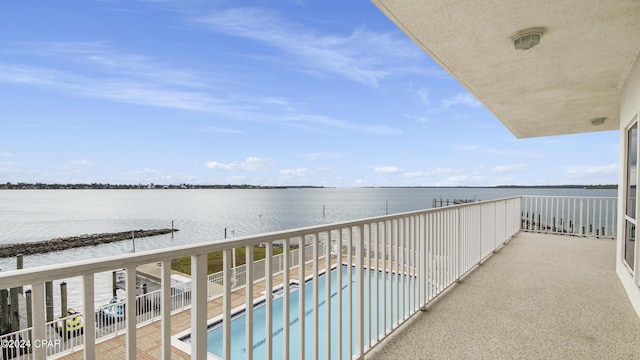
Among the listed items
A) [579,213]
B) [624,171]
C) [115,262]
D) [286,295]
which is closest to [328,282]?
[286,295]

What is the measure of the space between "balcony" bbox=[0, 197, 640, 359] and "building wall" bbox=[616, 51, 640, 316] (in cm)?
15

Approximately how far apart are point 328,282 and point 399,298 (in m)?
1.05

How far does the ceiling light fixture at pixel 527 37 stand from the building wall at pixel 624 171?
126 centimetres

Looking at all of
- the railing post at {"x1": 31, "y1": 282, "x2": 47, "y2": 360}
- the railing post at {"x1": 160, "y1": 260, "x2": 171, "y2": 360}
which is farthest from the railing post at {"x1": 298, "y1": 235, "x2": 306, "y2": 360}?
the railing post at {"x1": 31, "y1": 282, "x2": 47, "y2": 360}

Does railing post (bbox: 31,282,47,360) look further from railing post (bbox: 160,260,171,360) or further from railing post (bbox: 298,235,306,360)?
railing post (bbox: 298,235,306,360)

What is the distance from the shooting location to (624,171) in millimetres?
3799

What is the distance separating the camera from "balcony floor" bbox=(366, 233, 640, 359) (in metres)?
2.19

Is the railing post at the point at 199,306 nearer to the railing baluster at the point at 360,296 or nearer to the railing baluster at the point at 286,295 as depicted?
the railing baluster at the point at 286,295

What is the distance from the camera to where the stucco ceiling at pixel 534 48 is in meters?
2.23

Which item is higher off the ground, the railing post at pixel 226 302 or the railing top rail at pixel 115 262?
the railing top rail at pixel 115 262

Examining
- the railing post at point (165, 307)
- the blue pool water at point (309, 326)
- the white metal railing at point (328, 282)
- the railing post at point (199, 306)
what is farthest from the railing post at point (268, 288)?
the railing post at point (165, 307)

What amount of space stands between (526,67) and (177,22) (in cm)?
1890

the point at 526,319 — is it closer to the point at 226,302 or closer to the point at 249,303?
the point at 249,303

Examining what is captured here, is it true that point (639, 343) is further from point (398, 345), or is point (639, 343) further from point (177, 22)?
point (177, 22)
